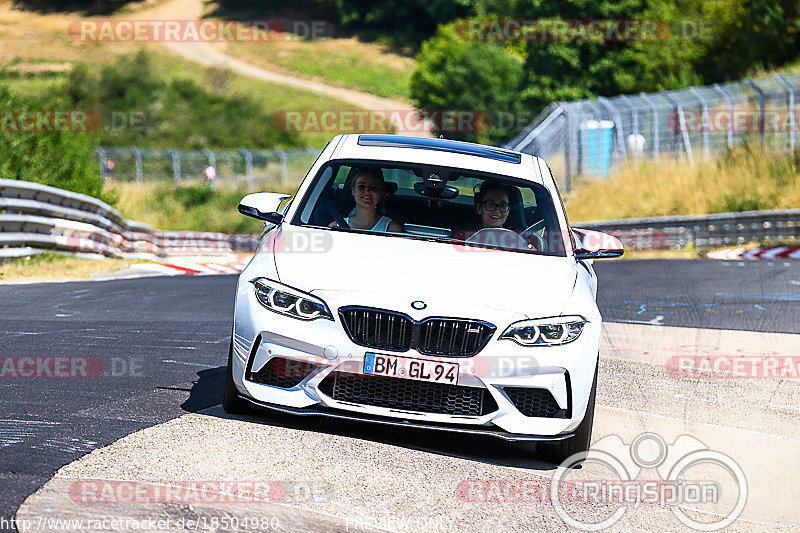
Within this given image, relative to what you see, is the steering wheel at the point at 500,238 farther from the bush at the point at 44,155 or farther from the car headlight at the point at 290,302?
the bush at the point at 44,155

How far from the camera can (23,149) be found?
2095 centimetres

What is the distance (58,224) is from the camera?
1745cm

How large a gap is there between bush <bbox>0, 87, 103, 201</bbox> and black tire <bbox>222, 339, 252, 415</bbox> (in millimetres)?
14227

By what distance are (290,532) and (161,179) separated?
45.3 m

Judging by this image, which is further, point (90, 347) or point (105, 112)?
point (105, 112)

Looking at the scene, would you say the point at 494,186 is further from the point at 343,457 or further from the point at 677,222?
the point at 677,222

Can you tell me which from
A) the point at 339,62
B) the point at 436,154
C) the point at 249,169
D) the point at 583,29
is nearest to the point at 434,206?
the point at 436,154

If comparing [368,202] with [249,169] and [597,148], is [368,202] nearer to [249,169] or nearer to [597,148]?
[597,148]

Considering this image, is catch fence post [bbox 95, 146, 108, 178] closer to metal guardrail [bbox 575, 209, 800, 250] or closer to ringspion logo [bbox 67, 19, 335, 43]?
metal guardrail [bbox 575, 209, 800, 250]

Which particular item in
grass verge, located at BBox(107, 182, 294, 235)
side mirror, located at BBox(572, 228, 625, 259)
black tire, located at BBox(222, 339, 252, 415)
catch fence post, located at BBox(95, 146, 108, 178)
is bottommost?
grass verge, located at BBox(107, 182, 294, 235)

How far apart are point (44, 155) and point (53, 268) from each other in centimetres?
591

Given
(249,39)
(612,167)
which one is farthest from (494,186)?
(249,39)

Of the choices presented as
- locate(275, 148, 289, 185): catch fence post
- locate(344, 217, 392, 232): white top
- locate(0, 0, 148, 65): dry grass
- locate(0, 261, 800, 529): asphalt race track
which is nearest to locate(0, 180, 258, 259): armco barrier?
locate(0, 261, 800, 529): asphalt race track

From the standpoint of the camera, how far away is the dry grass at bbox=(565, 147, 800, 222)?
2503cm
